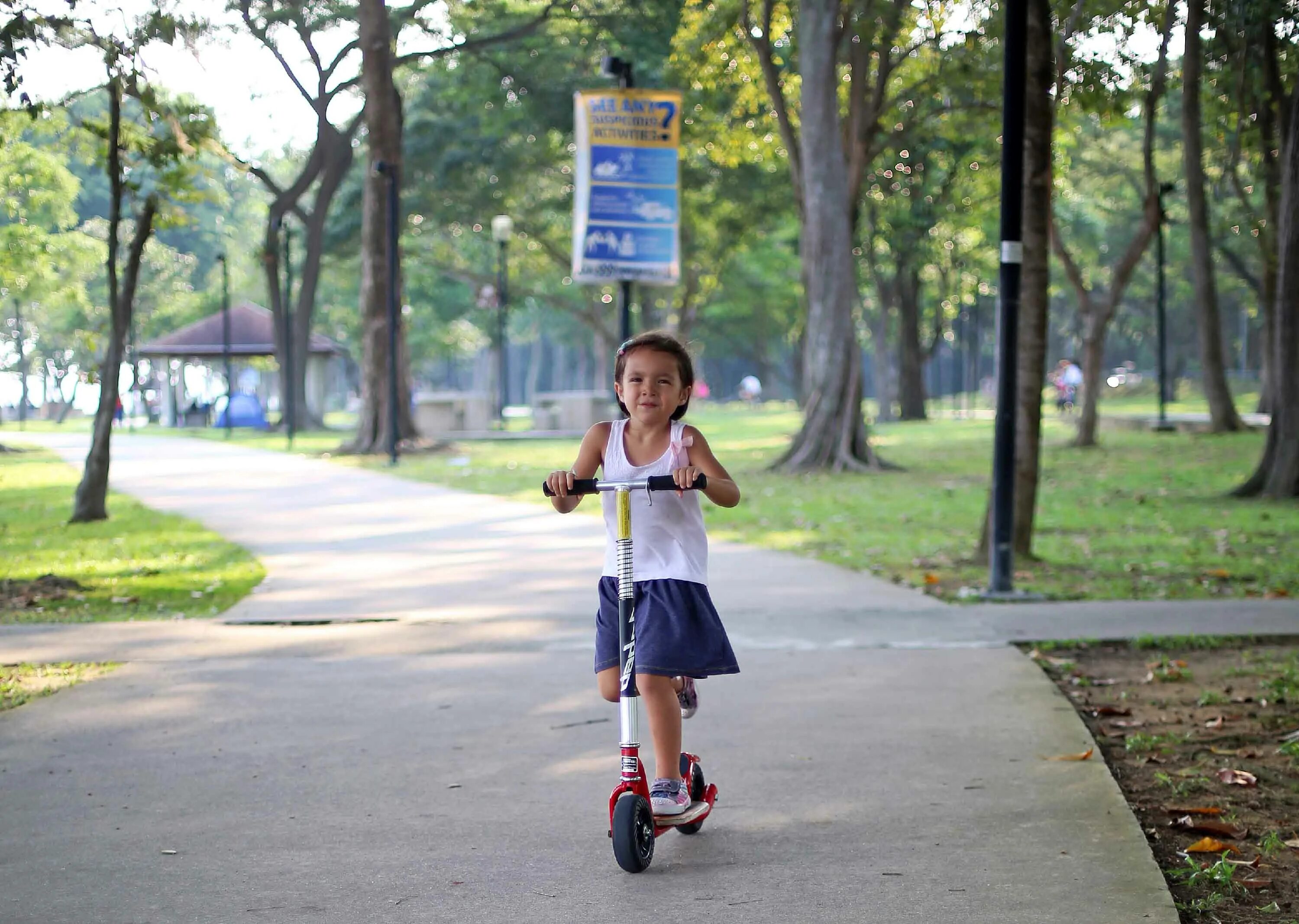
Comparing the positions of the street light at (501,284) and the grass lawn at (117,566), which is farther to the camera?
the street light at (501,284)

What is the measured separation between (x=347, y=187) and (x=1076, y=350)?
4832 centimetres

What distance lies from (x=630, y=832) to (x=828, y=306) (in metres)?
19.1

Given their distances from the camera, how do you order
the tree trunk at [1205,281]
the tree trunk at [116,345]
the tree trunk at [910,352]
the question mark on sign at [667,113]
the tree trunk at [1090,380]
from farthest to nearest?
the tree trunk at [910,352], the tree trunk at [1090,380], the tree trunk at [1205,281], the question mark on sign at [667,113], the tree trunk at [116,345]

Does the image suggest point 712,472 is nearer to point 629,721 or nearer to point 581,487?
point 581,487

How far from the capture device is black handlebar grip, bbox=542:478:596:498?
4547mm

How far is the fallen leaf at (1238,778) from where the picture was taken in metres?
5.54

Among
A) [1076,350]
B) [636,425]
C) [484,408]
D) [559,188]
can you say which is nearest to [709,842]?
[636,425]

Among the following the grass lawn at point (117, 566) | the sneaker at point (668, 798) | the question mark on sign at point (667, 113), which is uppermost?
the question mark on sign at point (667, 113)

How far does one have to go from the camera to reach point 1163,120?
53.5 meters

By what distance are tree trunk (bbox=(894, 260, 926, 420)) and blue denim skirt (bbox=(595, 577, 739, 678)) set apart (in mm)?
38999

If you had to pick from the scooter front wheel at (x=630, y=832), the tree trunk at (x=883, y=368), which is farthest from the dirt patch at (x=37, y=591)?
the tree trunk at (x=883, y=368)

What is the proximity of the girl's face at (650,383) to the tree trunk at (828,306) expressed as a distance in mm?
18148

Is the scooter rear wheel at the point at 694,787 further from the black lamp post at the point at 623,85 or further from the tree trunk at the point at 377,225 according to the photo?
the tree trunk at the point at 377,225

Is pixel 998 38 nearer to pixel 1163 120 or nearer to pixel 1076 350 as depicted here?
pixel 1163 120
